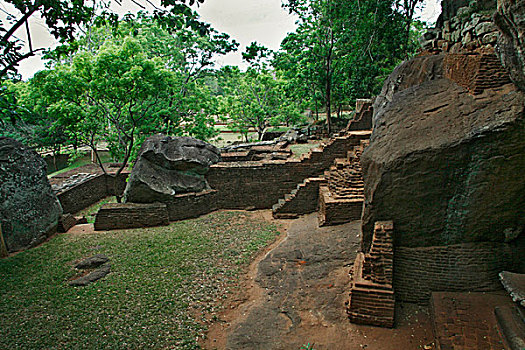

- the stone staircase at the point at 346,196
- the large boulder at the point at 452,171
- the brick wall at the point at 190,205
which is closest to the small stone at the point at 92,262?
the brick wall at the point at 190,205

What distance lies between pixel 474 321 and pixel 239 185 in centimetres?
908

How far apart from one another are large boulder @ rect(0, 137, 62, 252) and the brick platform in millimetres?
10098

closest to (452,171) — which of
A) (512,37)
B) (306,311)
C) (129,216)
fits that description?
(512,37)

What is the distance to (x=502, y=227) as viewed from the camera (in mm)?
5094

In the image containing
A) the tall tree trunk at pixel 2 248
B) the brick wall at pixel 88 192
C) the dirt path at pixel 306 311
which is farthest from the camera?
the brick wall at pixel 88 192

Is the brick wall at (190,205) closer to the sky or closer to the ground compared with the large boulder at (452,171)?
closer to the ground

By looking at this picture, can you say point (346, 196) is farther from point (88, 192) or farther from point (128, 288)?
point (88, 192)

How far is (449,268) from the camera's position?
5.31 metres

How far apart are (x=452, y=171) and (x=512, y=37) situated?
1911 mm

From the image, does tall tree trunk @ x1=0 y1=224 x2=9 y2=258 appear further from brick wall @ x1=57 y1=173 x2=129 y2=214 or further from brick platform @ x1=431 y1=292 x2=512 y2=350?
brick platform @ x1=431 y1=292 x2=512 y2=350

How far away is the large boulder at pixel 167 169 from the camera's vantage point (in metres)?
11.3

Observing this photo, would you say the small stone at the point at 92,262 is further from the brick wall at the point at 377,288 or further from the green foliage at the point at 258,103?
the green foliage at the point at 258,103

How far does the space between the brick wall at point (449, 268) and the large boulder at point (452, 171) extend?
131 mm

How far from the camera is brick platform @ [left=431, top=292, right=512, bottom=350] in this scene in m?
4.29
